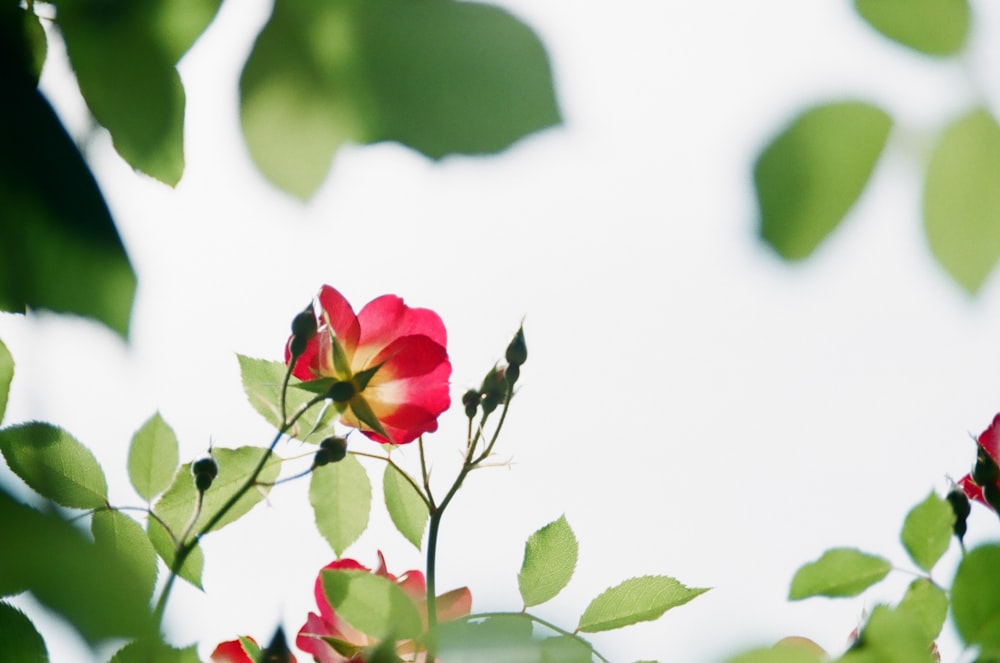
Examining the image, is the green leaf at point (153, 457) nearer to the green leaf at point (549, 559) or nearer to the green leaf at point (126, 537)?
the green leaf at point (126, 537)

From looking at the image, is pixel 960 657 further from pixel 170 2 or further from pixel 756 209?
pixel 170 2

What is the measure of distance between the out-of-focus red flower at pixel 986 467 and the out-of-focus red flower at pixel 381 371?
1.05 ft

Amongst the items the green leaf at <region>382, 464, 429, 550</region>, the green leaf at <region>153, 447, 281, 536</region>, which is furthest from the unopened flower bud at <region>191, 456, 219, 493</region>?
the green leaf at <region>382, 464, 429, 550</region>

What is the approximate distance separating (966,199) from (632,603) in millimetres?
320

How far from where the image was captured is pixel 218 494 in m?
0.53

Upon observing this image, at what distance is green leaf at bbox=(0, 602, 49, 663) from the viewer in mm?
339

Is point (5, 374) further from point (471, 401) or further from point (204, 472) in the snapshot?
point (471, 401)

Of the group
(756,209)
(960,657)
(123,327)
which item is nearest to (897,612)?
(960,657)

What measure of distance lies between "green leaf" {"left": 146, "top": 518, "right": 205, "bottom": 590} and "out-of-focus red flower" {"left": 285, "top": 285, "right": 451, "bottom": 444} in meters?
0.12

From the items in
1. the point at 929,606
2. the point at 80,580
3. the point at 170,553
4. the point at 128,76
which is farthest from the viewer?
the point at 170,553

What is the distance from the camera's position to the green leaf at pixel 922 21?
0.81ft

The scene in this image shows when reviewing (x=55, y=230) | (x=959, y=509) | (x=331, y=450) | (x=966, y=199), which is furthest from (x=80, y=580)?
(x=959, y=509)

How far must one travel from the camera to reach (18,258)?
0.86 ft

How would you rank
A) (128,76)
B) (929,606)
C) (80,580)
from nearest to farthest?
(80,580)
(128,76)
(929,606)
